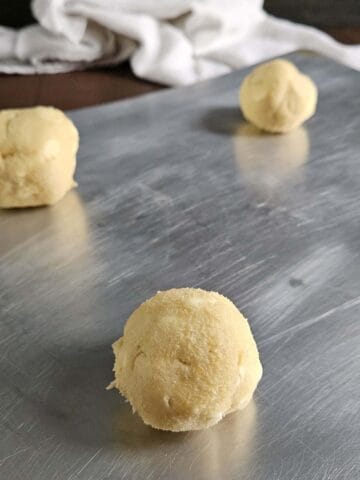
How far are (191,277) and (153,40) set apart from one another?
74cm

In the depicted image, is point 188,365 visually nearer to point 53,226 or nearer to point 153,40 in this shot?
point 53,226

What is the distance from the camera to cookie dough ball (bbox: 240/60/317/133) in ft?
3.37

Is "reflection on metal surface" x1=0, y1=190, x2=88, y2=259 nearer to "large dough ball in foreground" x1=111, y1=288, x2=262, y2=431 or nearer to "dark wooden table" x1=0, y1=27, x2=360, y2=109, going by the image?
"large dough ball in foreground" x1=111, y1=288, x2=262, y2=431

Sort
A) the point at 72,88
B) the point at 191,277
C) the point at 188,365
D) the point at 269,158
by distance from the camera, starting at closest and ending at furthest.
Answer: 1. the point at 188,365
2. the point at 191,277
3. the point at 269,158
4. the point at 72,88

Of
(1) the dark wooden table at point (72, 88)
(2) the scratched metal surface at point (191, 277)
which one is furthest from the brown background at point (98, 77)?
(2) the scratched metal surface at point (191, 277)

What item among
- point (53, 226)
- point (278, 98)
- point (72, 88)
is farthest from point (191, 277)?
point (72, 88)

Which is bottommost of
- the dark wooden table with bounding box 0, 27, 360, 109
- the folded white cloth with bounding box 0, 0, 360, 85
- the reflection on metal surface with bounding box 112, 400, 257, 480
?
the dark wooden table with bounding box 0, 27, 360, 109

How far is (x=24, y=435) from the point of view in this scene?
0.62m

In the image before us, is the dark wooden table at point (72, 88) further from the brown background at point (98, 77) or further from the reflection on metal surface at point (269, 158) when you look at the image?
the reflection on metal surface at point (269, 158)

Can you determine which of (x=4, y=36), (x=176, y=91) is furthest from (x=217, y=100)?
(x=4, y=36)

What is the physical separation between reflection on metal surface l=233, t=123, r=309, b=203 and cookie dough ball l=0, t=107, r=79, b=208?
0.23 meters

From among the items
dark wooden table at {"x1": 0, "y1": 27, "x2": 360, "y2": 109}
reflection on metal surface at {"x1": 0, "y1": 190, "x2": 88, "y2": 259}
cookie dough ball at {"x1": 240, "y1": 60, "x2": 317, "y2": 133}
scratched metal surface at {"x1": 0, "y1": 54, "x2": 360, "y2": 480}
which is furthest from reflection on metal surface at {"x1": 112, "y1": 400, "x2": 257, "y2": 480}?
dark wooden table at {"x1": 0, "y1": 27, "x2": 360, "y2": 109}

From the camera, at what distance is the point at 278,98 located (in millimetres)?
1027

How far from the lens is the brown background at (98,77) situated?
4.37ft
